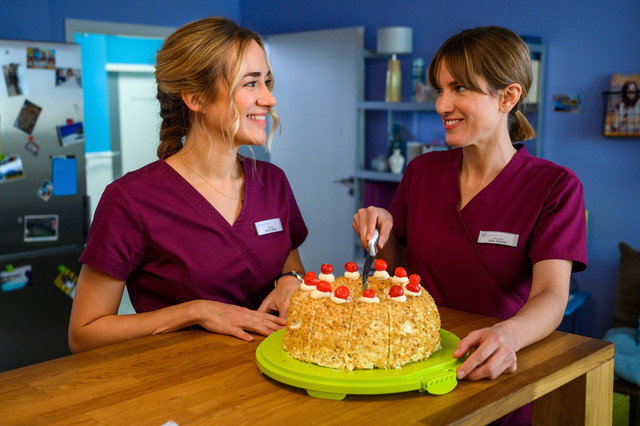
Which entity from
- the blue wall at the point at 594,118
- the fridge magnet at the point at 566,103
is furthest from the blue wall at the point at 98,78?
the fridge magnet at the point at 566,103

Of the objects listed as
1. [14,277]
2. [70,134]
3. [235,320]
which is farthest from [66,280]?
[235,320]

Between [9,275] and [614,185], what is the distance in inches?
131

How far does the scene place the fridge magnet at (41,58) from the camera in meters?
3.65

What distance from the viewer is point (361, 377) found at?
1.14m

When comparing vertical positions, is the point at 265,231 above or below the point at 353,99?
below

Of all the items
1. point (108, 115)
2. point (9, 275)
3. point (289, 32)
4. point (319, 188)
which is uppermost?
point (289, 32)

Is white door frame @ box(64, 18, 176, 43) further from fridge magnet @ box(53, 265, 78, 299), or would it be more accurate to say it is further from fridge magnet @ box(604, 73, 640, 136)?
fridge magnet @ box(604, 73, 640, 136)

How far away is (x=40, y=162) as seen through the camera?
3.76 meters

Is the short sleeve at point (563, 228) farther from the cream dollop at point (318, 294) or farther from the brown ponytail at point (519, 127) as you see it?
the cream dollop at point (318, 294)

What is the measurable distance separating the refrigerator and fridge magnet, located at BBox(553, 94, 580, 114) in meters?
2.74

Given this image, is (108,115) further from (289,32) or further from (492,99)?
(492,99)

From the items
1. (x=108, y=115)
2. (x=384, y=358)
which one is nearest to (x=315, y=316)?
(x=384, y=358)

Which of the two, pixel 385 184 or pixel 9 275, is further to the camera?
pixel 385 184

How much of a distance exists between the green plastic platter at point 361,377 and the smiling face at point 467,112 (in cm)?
66
